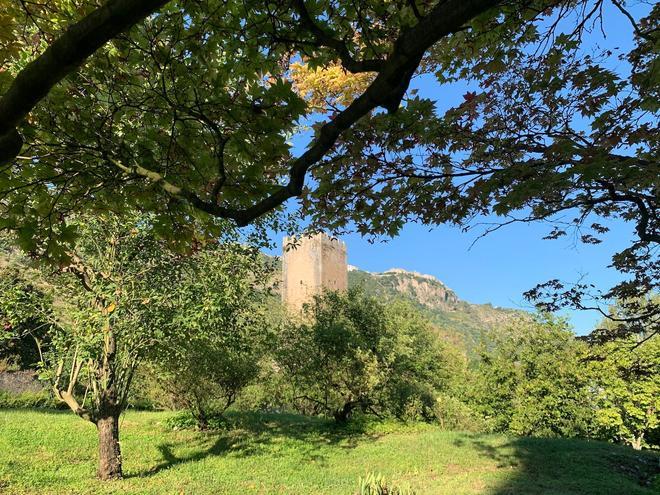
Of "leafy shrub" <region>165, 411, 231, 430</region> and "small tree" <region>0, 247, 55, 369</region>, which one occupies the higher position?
"small tree" <region>0, 247, 55, 369</region>

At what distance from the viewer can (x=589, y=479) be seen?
8.58 m

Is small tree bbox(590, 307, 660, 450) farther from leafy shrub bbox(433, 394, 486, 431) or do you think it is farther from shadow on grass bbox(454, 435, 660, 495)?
leafy shrub bbox(433, 394, 486, 431)

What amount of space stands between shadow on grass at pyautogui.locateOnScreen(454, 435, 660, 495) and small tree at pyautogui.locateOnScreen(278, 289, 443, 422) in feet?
10.7

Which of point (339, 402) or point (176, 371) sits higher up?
point (176, 371)

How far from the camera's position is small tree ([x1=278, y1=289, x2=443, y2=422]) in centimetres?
1401

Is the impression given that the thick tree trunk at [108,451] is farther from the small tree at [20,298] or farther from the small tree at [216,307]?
the small tree at [20,298]

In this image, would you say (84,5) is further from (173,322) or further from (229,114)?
(173,322)

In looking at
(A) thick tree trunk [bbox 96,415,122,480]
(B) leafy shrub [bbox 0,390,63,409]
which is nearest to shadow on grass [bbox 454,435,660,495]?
(A) thick tree trunk [bbox 96,415,122,480]

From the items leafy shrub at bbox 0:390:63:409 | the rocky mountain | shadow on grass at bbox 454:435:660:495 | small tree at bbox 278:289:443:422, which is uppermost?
the rocky mountain

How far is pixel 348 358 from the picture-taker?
1391cm

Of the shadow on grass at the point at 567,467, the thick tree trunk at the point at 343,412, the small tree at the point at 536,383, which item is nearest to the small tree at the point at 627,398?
the small tree at the point at 536,383

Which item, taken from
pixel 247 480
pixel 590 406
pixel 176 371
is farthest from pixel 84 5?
pixel 590 406

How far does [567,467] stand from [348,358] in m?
6.58

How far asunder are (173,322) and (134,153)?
5.08 m
